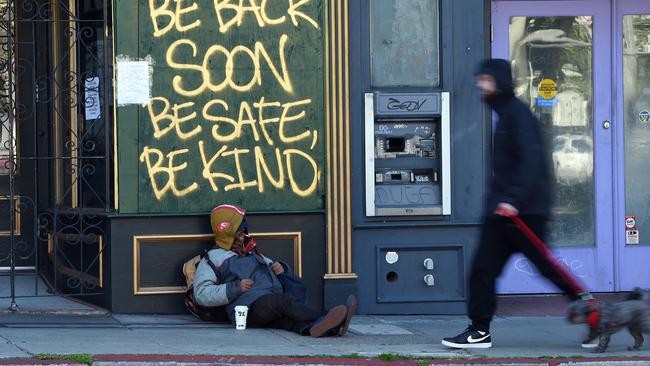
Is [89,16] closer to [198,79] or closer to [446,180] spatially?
[198,79]

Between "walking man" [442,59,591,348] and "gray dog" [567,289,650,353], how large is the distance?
0.09 metres

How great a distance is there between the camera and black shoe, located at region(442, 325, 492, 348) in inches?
295

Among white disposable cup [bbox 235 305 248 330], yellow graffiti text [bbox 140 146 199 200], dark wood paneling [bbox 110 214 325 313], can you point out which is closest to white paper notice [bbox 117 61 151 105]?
yellow graffiti text [bbox 140 146 199 200]

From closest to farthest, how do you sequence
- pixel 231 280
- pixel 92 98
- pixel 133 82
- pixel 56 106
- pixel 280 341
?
pixel 280 341, pixel 231 280, pixel 133 82, pixel 92 98, pixel 56 106

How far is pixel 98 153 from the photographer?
9.41 metres

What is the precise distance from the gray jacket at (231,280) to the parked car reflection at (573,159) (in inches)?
115

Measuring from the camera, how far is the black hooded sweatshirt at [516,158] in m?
7.07

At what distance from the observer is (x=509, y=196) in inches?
279

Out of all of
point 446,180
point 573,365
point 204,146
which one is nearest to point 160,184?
point 204,146

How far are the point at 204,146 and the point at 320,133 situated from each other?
94cm

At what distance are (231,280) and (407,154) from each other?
1876 mm

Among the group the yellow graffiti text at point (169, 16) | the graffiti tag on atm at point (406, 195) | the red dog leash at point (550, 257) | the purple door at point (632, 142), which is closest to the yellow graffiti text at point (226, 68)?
the yellow graffiti text at point (169, 16)

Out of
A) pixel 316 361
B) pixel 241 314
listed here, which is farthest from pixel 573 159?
pixel 316 361

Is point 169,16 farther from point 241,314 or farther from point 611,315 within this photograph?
point 611,315
